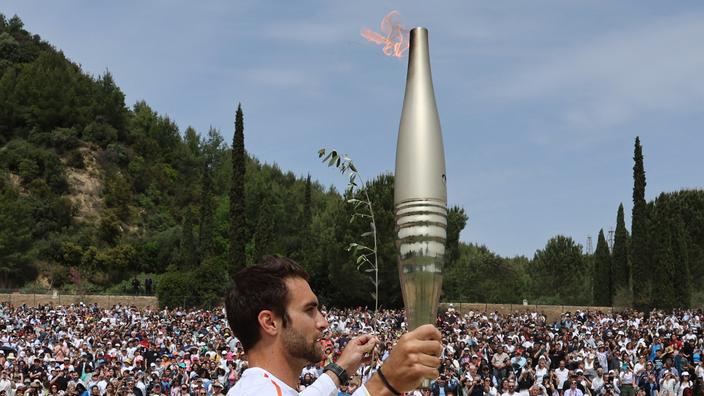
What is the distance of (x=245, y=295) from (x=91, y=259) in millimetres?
61910

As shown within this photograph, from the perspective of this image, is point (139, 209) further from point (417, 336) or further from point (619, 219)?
point (417, 336)

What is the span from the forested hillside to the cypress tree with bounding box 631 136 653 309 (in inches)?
8.7

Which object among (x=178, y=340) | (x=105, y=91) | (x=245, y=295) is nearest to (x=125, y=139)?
(x=105, y=91)

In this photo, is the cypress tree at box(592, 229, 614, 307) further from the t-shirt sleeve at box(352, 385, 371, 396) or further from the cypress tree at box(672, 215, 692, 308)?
the t-shirt sleeve at box(352, 385, 371, 396)

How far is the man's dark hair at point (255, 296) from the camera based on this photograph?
8.87 ft

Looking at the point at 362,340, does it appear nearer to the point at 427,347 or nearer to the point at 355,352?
the point at 355,352

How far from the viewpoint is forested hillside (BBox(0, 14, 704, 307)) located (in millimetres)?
50312

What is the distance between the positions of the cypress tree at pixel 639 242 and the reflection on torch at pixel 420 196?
161 ft

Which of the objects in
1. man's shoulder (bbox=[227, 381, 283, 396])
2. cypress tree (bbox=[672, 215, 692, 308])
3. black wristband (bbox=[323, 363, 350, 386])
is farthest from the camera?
cypress tree (bbox=[672, 215, 692, 308])

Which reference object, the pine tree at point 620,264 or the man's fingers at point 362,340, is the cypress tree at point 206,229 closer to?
the pine tree at point 620,264

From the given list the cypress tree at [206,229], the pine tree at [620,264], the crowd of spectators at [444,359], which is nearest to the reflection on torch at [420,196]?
the crowd of spectators at [444,359]

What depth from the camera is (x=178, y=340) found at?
26.7 meters

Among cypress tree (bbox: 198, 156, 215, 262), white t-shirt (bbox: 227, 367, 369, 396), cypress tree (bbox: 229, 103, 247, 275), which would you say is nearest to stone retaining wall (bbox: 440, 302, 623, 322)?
cypress tree (bbox: 229, 103, 247, 275)

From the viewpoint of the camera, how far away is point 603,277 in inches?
2368
